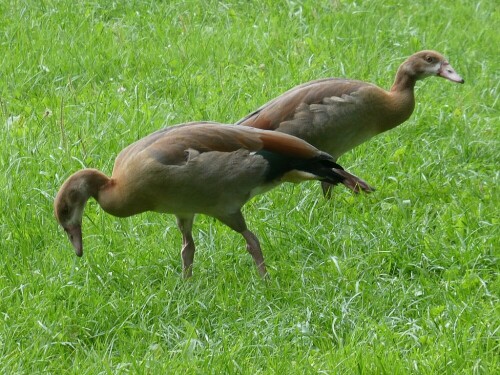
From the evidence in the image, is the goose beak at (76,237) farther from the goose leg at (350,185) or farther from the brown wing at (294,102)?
the goose leg at (350,185)

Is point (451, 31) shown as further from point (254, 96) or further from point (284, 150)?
point (284, 150)

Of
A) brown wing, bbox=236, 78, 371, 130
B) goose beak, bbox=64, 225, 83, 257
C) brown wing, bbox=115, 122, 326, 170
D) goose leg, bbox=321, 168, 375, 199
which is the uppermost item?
brown wing, bbox=115, 122, 326, 170

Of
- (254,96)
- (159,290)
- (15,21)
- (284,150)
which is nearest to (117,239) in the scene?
(159,290)

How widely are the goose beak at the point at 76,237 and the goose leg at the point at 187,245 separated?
1.94ft

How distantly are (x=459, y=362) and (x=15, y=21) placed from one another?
19.7 feet

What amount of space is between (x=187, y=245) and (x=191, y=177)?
0.45m

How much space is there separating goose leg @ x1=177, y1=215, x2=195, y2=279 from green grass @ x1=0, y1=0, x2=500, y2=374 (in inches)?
3.5

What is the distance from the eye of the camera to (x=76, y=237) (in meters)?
6.57

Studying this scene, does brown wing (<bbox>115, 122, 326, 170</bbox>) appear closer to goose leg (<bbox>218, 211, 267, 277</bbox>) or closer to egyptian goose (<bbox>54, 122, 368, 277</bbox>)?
egyptian goose (<bbox>54, 122, 368, 277</bbox>)

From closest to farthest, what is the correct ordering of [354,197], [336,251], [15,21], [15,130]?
[336,251]
[354,197]
[15,130]
[15,21]

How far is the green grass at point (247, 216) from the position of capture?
5922 mm

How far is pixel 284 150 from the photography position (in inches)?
272

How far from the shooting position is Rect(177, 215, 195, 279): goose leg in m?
6.73

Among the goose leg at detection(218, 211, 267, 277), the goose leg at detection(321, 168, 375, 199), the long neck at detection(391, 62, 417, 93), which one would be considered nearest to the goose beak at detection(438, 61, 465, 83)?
the long neck at detection(391, 62, 417, 93)
